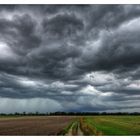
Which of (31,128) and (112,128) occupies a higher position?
(31,128)

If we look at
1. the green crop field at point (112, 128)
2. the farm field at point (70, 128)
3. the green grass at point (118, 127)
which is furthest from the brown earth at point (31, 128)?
the green grass at point (118, 127)

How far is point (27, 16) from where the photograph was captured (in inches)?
1105

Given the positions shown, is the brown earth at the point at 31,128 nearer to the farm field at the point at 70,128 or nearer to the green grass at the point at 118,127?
the farm field at the point at 70,128

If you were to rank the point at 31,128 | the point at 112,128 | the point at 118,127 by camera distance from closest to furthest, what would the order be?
the point at 31,128
the point at 112,128
the point at 118,127

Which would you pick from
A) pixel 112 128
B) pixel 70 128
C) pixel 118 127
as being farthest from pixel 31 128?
pixel 118 127

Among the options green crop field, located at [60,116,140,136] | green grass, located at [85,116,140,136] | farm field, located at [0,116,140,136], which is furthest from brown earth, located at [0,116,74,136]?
green grass, located at [85,116,140,136]

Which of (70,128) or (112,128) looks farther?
(70,128)

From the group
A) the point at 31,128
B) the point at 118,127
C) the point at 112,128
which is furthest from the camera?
the point at 118,127

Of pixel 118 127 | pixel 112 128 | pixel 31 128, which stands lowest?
pixel 112 128

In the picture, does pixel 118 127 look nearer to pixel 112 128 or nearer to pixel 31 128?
pixel 112 128
